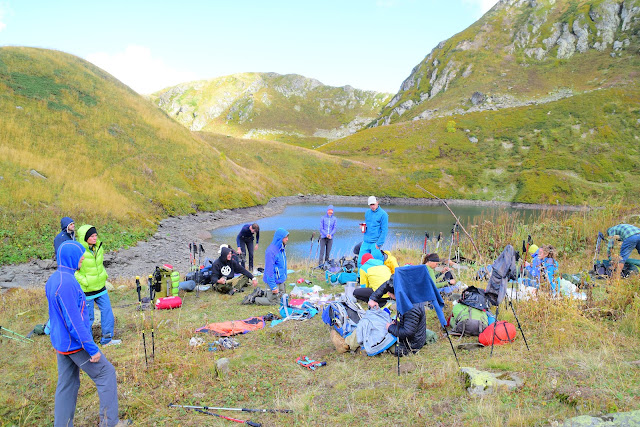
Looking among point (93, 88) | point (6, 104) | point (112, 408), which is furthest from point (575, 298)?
point (93, 88)

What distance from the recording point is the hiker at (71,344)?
3.80 metres

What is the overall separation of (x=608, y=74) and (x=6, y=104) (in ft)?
391

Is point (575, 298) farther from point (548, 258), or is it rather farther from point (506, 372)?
point (506, 372)

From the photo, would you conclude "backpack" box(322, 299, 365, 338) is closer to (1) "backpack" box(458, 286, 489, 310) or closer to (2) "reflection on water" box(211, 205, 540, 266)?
(1) "backpack" box(458, 286, 489, 310)

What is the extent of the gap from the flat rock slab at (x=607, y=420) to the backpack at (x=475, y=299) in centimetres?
364

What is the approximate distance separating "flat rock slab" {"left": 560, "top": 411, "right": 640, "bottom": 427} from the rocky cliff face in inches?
4130

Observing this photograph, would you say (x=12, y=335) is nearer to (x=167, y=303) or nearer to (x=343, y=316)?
(x=167, y=303)

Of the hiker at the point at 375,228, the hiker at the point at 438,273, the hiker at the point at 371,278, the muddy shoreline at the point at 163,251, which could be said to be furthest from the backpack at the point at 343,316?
the muddy shoreline at the point at 163,251

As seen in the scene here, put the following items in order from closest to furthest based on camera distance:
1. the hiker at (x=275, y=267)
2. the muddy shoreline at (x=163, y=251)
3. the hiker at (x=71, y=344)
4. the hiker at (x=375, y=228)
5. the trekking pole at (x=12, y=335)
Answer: the hiker at (x=71, y=344), the trekking pole at (x=12, y=335), the hiker at (x=275, y=267), the hiker at (x=375, y=228), the muddy shoreline at (x=163, y=251)

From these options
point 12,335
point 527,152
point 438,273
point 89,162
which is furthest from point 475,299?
point 527,152

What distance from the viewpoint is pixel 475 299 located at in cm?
683

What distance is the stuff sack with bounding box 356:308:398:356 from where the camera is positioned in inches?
231

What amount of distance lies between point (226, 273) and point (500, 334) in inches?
295

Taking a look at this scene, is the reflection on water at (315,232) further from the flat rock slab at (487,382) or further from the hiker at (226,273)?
the flat rock slab at (487,382)
